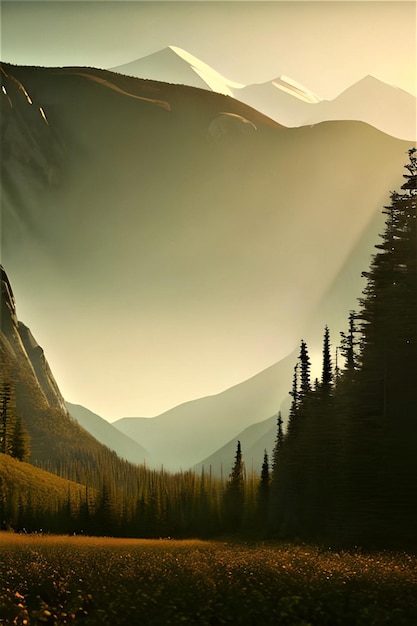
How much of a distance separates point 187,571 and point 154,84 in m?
4.09

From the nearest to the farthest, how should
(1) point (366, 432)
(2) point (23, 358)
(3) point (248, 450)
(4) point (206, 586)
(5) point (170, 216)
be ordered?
(4) point (206, 586) → (1) point (366, 432) → (3) point (248, 450) → (2) point (23, 358) → (5) point (170, 216)

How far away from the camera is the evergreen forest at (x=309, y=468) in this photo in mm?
7023

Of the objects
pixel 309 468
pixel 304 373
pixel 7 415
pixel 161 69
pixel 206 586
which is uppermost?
pixel 161 69

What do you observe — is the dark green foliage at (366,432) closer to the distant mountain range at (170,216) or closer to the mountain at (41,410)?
the distant mountain range at (170,216)

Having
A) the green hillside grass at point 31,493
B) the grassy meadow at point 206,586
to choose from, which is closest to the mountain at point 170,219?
the green hillside grass at point 31,493

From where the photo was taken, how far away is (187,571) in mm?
6582

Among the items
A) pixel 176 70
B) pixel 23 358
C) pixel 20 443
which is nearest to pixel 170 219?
pixel 176 70

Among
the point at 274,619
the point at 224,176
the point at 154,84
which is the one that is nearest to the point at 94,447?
the point at 274,619

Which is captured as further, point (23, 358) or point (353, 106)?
point (353, 106)

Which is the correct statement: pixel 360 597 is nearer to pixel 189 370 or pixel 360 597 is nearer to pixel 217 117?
pixel 189 370

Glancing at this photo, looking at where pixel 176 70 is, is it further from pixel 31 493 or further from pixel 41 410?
pixel 31 493

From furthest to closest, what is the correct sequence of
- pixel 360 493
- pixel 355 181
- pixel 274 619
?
pixel 355 181, pixel 360 493, pixel 274 619

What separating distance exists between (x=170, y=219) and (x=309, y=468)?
2.46 metres

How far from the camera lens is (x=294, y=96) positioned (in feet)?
25.2
